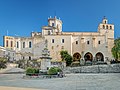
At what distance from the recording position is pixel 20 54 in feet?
238

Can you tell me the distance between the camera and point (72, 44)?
236 feet

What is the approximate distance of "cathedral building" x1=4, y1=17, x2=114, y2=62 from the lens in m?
70.8

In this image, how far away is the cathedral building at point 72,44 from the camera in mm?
70812

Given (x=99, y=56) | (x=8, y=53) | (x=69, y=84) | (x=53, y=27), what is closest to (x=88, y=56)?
(x=99, y=56)

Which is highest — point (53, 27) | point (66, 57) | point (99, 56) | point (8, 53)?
point (53, 27)

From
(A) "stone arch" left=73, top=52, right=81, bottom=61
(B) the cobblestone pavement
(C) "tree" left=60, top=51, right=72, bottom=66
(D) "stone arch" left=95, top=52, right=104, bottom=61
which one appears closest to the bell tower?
(A) "stone arch" left=73, top=52, right=81, bottom=61

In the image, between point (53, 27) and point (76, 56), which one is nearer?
point (76, 56)

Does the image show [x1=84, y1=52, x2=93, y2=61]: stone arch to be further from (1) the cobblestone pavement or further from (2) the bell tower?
(1) the cobblestone pavement

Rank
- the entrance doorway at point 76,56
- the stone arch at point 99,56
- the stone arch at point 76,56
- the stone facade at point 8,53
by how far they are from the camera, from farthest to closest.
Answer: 1. the entrance doorway at point 76,56
2. the stone arch at point 76,56
3. the stone arch at point 99,56
4. the stone facade at point 8,53

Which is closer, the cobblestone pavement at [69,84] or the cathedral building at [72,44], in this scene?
the cobblestone pavement at [69,84]

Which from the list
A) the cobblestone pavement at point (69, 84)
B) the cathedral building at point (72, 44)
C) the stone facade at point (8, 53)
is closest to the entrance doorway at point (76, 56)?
the cathedral building at point (72, 44)

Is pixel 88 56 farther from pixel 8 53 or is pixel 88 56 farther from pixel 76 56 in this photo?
pixel 8 53

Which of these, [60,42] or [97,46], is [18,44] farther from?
[97,46]

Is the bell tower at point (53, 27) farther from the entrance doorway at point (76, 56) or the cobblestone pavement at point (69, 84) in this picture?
the cobblestone pavement at point (69, 84)
